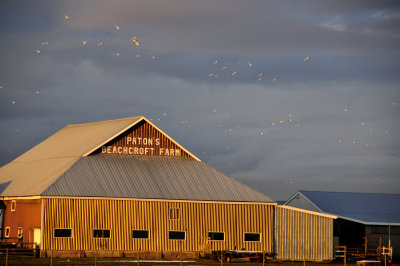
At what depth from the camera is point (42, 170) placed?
79.9 meters

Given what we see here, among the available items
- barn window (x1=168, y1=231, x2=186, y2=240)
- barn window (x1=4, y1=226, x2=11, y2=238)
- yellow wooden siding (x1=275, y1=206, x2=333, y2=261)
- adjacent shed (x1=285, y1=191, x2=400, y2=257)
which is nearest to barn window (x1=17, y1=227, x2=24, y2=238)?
barn window (x1=4, y1=226, x2=11, y2=238)

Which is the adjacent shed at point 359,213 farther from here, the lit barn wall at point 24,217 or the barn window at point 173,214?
the lit barn wall at point 24,217

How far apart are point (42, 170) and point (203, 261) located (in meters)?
19.2

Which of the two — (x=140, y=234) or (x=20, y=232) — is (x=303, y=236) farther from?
(x=20, y=232)

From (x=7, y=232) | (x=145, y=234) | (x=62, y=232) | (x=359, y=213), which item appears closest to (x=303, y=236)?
(x=359, y=213)

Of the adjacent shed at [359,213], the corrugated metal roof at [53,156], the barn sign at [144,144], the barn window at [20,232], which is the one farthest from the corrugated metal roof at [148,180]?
the adjacent shed at [359,213]

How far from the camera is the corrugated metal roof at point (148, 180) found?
73.1 metres

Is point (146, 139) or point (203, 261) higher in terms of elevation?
point (146, 139)

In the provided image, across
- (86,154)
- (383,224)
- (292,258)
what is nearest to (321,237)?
(292,258)

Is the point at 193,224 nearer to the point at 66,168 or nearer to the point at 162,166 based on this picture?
the point at 162,166

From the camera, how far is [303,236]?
254 ft

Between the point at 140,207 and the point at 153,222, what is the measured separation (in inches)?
70.4

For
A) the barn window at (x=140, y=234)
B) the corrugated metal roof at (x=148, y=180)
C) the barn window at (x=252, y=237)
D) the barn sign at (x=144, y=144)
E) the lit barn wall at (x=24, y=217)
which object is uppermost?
the barn sign at (x=144, y=144)

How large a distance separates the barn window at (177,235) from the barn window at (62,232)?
910 cm
